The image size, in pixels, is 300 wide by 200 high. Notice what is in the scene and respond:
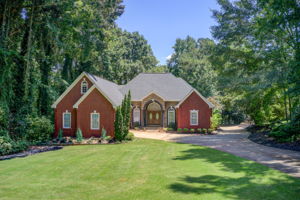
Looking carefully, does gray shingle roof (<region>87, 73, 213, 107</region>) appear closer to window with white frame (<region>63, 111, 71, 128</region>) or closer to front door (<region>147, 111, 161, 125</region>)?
front door (<region>147, 111, 161, 125</region>)

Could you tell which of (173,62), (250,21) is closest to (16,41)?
(250,21)

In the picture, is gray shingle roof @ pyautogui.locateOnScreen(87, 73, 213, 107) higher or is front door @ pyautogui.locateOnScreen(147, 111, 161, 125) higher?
gray shingle roof @ pyautogui.locateOnScreen(87, 73, 213, 107)

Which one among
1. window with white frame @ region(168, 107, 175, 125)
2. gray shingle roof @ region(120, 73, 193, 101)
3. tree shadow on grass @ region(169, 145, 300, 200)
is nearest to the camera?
tree shadow on grass @ region(169, 145, 300, 200)

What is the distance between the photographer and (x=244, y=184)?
7.44 metres

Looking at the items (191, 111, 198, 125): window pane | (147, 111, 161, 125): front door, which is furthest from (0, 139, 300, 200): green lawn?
(147, 111, 161, 125): front door

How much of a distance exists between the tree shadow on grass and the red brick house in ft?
45.2

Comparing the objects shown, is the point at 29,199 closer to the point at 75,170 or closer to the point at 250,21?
the point at 75,170

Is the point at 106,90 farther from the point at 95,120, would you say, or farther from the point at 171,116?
the point at 171,116

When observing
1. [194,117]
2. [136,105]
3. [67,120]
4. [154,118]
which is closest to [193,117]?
[194,117]

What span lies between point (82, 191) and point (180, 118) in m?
20.8

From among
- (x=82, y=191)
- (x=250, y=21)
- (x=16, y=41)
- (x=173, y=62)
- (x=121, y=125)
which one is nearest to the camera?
(x=82, y=191)

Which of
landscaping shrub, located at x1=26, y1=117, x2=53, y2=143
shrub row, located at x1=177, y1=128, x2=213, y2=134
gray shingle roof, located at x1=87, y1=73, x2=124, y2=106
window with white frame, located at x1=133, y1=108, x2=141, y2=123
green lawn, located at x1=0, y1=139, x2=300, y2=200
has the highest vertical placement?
gray shingle roof, located at x1=87, y1=73, x2=124, y2=106

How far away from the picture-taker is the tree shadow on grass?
6.55 m

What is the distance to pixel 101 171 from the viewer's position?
9.45m
